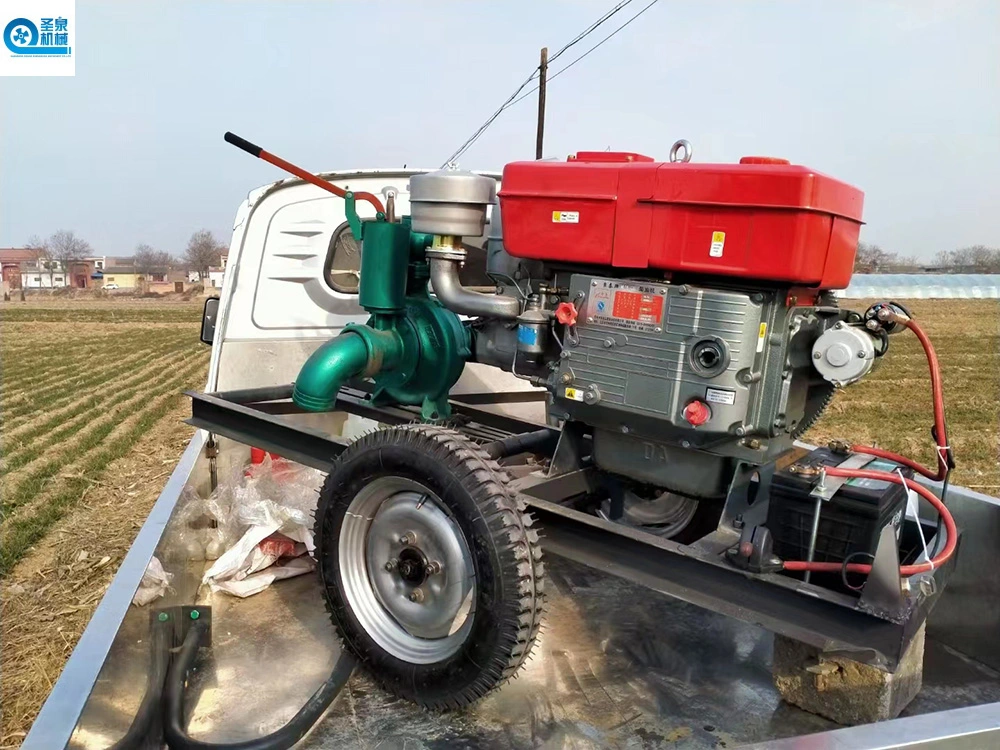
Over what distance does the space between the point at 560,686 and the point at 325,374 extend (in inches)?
50.6

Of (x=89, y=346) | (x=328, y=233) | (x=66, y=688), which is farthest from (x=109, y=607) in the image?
(x=89, y=346)

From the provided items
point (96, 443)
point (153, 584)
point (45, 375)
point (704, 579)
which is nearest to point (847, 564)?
point (704, 579)

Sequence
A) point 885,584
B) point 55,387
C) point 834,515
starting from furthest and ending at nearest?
1. point 55,387
2. point 834,515
3. point 885,584

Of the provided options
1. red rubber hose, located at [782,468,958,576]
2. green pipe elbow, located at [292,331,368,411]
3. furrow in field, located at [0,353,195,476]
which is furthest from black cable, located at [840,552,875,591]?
furrow in field, located at [0,353,195,476]

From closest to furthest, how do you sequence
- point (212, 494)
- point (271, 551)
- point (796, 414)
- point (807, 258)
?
point (807, 258) < point (796, 414) < point (271, 551) < point (212, 494)

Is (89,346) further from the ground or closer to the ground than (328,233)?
closer to the ground

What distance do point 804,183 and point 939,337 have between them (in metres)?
18.2

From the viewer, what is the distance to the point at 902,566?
1.95 meters

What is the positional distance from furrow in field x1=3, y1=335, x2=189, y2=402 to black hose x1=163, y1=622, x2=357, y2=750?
Answer: 1034 cm

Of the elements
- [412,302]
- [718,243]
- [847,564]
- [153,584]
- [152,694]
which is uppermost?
[718,243]

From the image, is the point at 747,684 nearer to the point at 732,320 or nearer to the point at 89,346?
the point at 732,320

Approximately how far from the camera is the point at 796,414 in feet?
7.59

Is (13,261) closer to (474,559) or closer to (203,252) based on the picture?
(203,252)

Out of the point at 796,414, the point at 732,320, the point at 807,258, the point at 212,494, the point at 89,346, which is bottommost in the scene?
the point at 89,346
